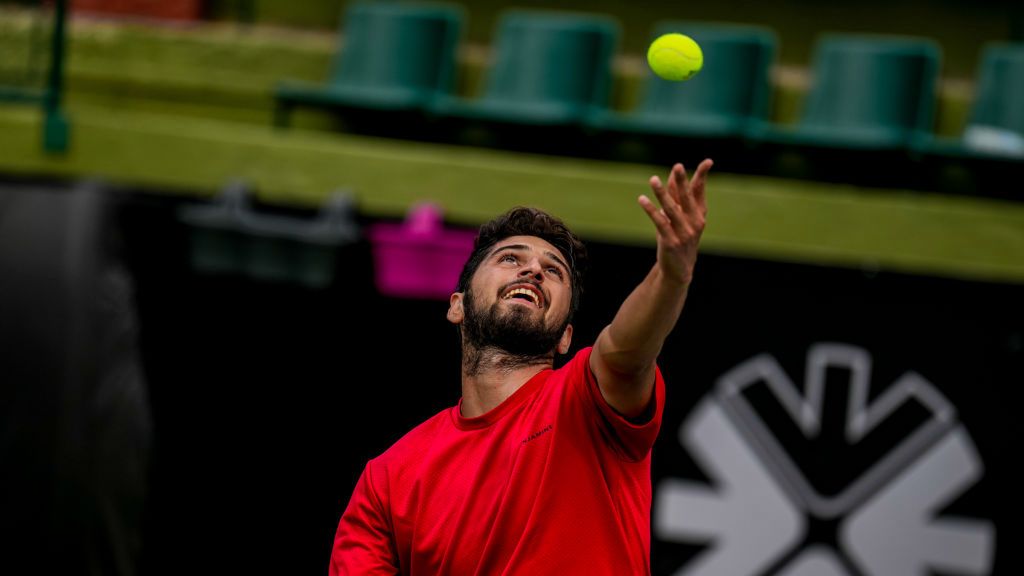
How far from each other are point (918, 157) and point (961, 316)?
100 centimetres

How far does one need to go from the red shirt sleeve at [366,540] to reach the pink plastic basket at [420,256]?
2.90 meters

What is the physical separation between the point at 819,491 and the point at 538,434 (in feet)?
10.5

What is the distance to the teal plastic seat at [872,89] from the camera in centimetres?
655

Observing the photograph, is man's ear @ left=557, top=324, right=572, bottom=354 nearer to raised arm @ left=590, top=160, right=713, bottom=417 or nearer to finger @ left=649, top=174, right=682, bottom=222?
raised arm @ left=590, top=160, right=713, bottom=417

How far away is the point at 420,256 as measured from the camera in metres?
5.66

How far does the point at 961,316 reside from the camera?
541cm

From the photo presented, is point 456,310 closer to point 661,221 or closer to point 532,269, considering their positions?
point 532,269

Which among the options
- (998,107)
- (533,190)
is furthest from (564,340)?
(998,107)

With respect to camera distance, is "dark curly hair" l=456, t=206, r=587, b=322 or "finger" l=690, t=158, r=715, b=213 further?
"dark curly hair" l=456, t=206, r=587, b=322

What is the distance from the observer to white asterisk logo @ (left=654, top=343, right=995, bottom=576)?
5379mm

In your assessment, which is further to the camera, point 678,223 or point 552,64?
point 552,64

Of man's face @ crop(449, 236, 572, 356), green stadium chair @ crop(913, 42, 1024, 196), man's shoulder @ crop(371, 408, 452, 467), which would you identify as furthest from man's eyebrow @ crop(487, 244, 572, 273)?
green stadium chair @ crop(913, 42, 1024, 196)

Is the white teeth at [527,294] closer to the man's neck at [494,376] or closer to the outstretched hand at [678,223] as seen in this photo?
the man's neck at [494,376]

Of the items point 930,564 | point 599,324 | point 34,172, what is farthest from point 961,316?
point 34,172
